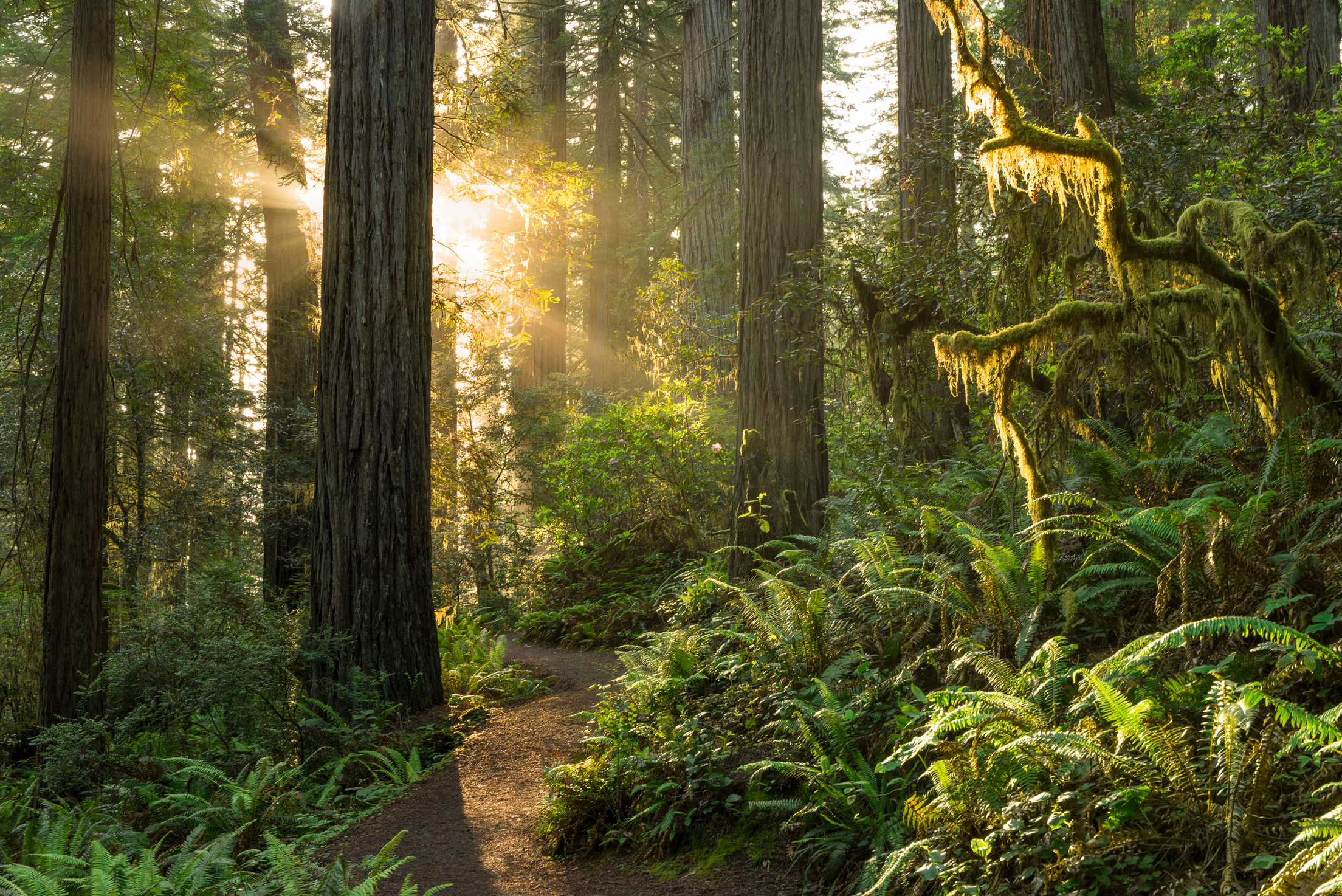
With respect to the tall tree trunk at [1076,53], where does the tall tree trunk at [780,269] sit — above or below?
below

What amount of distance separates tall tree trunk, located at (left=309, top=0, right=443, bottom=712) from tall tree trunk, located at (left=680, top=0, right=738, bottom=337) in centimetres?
675

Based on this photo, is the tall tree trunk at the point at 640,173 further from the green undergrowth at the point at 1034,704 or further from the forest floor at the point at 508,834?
the green undergrowth at the point at 1034,704

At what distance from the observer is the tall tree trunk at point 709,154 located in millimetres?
13586

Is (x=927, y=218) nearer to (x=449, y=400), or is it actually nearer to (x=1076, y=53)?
(x=1076, y=53)

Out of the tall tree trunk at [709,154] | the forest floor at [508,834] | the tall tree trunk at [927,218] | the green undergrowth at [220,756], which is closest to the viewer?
the forest floor at [508,834]

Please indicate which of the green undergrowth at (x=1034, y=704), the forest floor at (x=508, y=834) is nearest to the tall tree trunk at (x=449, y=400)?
the forest floor at (x=508, y=834)

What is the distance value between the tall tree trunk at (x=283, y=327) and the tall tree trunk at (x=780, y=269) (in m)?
6.60

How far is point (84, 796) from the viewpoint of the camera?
250 inches

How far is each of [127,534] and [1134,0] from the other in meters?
21.4

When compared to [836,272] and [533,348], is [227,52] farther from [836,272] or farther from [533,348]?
[836,272]

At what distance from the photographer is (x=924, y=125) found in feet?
25.3

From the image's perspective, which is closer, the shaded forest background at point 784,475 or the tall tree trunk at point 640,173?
the shaded forest background at point 784,475

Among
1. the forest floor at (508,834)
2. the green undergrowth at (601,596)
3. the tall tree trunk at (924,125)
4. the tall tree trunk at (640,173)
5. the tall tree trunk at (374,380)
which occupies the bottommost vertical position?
the forest floor at (508,834)

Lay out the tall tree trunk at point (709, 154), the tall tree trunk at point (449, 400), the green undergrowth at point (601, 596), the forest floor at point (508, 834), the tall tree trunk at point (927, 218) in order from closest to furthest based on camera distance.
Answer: the forest floor at point (508, 834), the tall tree trunk at point (927, 218), the tall tree trunk at point (449, 400), the green undergrowth at point (601, 596), the tall tree trunk at point (709, 154)
